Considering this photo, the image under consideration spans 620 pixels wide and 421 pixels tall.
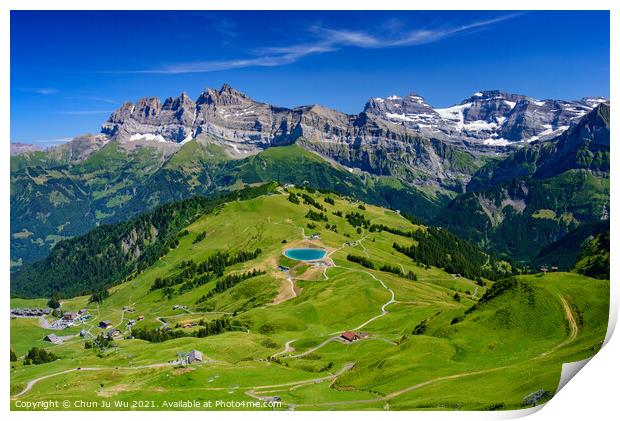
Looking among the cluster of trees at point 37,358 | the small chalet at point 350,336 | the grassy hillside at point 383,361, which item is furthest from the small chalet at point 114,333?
the small chalet at point 350,336

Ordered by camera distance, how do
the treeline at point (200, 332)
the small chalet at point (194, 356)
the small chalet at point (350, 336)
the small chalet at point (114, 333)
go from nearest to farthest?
1. the small chalet at point (194, 356)
2. the small chalet at point (350, 336)
3. the treeline at point (200, 332)
4. the small chalet at point (114, 333)

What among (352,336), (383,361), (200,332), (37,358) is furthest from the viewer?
(200,332)

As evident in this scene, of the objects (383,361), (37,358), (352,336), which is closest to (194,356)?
(383,361)

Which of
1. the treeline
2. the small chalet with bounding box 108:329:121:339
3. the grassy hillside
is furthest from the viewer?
the small chalet with bounding box 108:329:121:339

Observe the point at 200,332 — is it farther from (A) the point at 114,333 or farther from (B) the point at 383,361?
(B) the point at 383,361

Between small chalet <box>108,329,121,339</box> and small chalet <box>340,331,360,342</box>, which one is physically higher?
small chalet <box>340,331,360,342</box>

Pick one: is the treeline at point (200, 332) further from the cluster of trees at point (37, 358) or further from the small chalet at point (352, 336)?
the small chalet at point (352, 336)

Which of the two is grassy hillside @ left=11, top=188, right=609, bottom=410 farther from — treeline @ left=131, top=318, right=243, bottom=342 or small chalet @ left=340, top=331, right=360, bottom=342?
treeline @ left=131, top=318, right=243, bottom=342

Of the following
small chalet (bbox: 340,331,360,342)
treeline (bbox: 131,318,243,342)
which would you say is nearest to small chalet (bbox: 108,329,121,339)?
treeline (bbox: 131,318,243,342)
